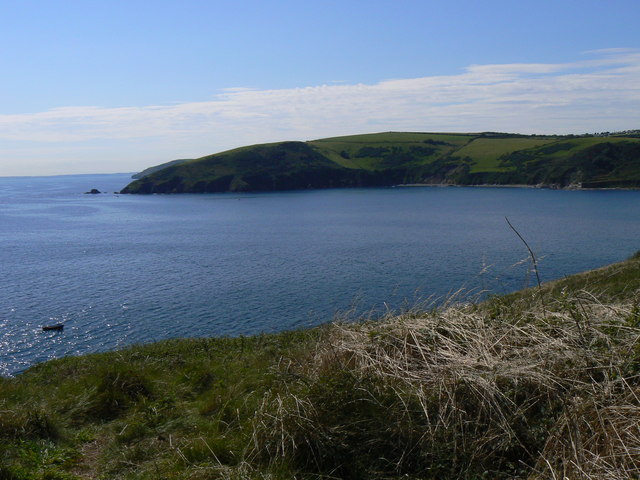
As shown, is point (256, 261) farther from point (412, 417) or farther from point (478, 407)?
Answer: point (478, 407)

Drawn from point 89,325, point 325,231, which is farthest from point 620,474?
→ point 325,231

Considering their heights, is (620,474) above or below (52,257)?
above

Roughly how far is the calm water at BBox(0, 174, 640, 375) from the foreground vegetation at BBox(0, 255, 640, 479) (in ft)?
7.00

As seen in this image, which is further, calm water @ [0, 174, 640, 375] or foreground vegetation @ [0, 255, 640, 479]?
calm water @ [0, 174, 640, 375]

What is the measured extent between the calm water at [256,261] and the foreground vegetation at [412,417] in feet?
7.00

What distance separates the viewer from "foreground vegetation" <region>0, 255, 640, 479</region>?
19.2ft

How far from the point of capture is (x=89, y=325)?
3741 centimetres

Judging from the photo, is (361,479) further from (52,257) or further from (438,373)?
(52,257)

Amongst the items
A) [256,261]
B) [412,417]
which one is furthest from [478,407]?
[256,261]

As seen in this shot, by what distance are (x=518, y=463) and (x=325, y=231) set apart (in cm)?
8216

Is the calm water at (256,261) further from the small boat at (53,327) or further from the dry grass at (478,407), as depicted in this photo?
the dry grass at (478,407)

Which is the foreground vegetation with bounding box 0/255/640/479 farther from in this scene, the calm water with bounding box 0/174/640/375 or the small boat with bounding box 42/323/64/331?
the small boat with bounding box 42/323/64/331

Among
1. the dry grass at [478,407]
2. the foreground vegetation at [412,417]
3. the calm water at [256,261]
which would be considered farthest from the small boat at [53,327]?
the dry grass at [478,407]

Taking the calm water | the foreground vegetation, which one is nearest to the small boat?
the calm water
